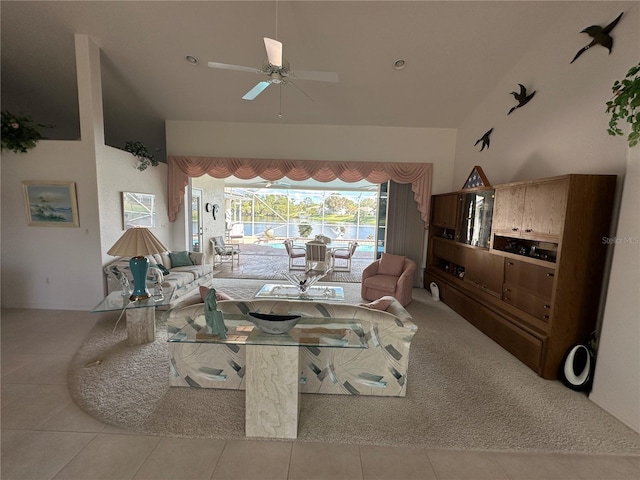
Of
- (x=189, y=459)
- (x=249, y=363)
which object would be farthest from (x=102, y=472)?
(x=249, y=363)

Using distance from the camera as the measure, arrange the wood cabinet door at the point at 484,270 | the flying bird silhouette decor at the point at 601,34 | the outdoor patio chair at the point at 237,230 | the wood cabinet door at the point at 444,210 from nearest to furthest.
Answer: the flying bird silhouette decor at the point at 601,34, the wood cabinet door at the point at 484,270, the wood cabinet door at the point at 444,210, the outdoor patio chair at the point at 237,230

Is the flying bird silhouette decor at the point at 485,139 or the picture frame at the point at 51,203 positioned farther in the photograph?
the flying bird silhouette decor at the point at 485,139

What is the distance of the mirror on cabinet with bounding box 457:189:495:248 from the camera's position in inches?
155

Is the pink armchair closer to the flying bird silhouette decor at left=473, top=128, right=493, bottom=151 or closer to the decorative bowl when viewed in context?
the flying bird silhouette decor at left=473, top=128, right=493, bottom=151

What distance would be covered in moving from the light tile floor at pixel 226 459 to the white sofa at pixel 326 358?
0.55m

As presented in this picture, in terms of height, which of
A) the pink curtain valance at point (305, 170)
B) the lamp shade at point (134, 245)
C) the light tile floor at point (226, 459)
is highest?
the pink curtain valance at point (305, 170)

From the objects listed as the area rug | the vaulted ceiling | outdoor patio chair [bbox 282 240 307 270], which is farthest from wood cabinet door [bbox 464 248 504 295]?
outdoor patio chair [bbox 282 240 307 270]

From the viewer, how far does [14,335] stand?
10.9 feet

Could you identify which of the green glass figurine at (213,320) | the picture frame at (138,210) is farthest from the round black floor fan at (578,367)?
the picture frame at (138,210)

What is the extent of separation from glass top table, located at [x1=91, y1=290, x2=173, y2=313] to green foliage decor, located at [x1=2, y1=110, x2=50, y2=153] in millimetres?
2635

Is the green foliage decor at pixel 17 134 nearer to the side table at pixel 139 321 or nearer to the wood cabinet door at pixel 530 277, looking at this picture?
the side table at pixel 139 321

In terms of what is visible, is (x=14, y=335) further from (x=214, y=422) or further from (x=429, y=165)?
(x=429, y=165)

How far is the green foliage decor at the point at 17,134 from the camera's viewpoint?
146 inches

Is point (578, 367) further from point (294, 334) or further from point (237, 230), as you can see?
point (237, 230)
